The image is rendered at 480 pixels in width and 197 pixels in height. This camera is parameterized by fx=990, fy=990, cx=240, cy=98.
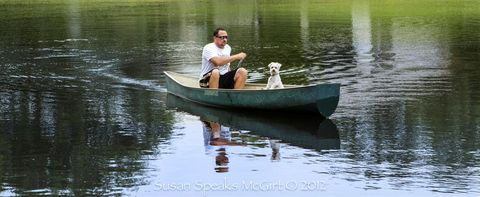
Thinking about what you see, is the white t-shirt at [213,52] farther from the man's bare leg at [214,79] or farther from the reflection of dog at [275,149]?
the reflection of dog at [275,149]

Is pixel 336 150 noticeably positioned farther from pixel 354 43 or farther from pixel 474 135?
pixel 354 43

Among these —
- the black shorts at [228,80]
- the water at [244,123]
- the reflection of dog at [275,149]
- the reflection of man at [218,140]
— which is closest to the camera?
the water at [244,123]

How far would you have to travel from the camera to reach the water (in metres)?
15.6

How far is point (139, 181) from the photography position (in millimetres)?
15656

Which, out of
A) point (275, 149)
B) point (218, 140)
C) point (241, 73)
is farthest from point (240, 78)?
point (275, 149)

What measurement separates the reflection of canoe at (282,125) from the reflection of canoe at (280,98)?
19 centimetres

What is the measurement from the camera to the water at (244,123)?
15617mm

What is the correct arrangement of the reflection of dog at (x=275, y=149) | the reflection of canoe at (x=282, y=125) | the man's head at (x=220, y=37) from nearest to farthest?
the reflection of dog at (x=275, y=149), the reflection of canoe at (x=282, y=125), the man's head at (x=220, y=37)

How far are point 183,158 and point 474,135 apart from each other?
19.2 ft

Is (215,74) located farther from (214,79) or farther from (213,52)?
(213,52)

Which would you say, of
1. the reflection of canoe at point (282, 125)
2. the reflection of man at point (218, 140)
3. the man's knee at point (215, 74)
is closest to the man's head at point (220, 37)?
the man's knee at point (215, 74)

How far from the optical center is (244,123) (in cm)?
2120

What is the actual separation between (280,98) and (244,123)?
3.17 ft

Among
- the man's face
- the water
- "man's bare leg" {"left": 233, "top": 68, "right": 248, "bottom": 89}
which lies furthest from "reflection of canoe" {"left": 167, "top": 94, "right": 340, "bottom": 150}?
the man's face
